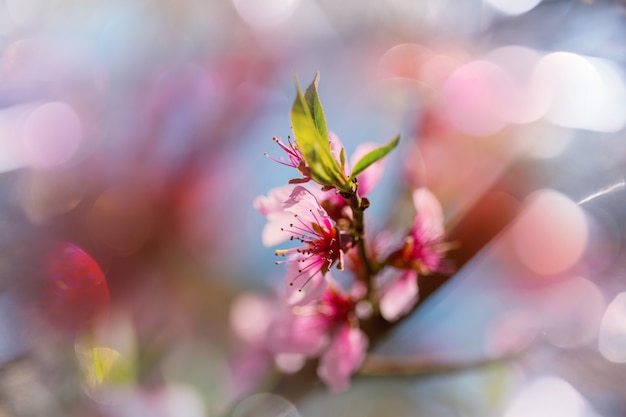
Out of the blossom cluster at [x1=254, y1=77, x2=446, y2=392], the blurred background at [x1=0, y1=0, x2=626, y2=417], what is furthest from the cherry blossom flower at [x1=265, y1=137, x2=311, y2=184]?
the blurred background at [x1=0, y1=0, x2=626, y2=417]

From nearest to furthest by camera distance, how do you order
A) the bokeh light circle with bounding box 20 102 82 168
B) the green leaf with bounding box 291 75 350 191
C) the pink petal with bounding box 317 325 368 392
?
the green leaf with bounding box 291 75 350 191
the pink petal with bounding box 317 325 368 392
the bokeh light circle with bounding box 20 102 82 168

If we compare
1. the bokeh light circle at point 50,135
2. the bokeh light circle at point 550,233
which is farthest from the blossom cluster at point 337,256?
the bokeh light circle at point 50,135

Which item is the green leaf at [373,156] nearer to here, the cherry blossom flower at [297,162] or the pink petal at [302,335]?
the cherry blossom flower at [297,162]

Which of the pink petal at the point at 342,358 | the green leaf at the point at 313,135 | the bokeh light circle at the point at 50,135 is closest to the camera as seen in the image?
the green leaf at the point at 313,135

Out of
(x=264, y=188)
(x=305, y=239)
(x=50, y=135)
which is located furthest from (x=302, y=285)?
(x=50, y=135)

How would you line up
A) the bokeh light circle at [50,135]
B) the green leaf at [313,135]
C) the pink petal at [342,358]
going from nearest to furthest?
the green leaf at [313,135], the pink petal at [342,358], the bokeh light circle at [50,135]

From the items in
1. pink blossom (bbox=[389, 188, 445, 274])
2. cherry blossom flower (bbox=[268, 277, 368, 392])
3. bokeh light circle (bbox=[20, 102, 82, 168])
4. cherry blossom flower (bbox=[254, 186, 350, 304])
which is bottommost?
cherry blossom flower (bbox=[268, 277, 368, 392])

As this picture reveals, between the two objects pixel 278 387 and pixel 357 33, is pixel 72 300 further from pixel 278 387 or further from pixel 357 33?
pixel 357 33

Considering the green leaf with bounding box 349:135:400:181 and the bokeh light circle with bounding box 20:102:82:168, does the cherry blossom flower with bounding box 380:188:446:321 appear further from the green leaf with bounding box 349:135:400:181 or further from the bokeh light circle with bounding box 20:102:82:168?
the bokeh light circle with bounding box 20:102:82:168
